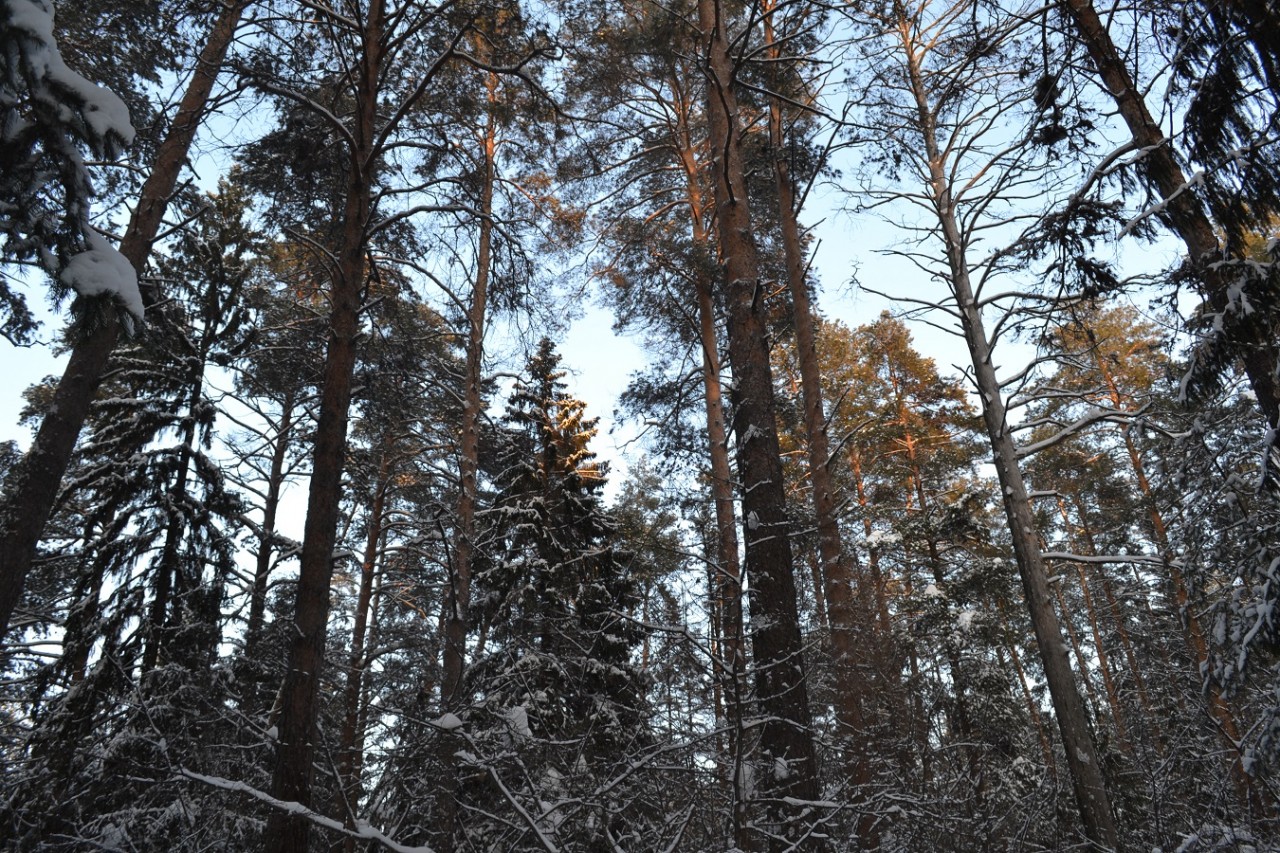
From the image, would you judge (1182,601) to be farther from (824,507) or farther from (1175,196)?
(1175,196)

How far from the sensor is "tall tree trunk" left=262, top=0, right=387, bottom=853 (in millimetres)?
3959

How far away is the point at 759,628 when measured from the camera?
169 inches

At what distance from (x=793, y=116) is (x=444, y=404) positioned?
7482 millimetres

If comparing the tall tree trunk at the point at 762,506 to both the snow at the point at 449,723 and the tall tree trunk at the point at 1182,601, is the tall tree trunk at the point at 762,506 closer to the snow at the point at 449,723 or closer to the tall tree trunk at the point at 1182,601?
the snow at the point at 449,723

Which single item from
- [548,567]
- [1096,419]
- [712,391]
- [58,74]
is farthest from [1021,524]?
[58,74]

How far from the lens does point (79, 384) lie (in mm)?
5625

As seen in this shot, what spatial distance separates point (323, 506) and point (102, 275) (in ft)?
6.37

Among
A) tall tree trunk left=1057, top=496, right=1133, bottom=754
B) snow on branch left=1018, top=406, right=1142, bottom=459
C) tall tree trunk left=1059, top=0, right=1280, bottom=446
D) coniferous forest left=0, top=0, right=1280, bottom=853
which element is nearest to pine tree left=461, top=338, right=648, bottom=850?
coniferous forest left=0, top=0, right=1280, bottom=853

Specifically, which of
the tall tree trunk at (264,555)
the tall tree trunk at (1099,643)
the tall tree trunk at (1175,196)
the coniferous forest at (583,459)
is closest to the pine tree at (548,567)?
the coniferous forest at (583,459)

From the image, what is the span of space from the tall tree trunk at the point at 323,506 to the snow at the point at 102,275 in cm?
129

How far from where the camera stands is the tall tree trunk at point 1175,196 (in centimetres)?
452

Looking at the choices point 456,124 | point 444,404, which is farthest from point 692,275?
point 444,404

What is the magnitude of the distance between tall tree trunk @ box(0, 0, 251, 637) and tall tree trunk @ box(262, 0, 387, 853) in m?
1.11

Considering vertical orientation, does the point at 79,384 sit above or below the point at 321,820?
above
